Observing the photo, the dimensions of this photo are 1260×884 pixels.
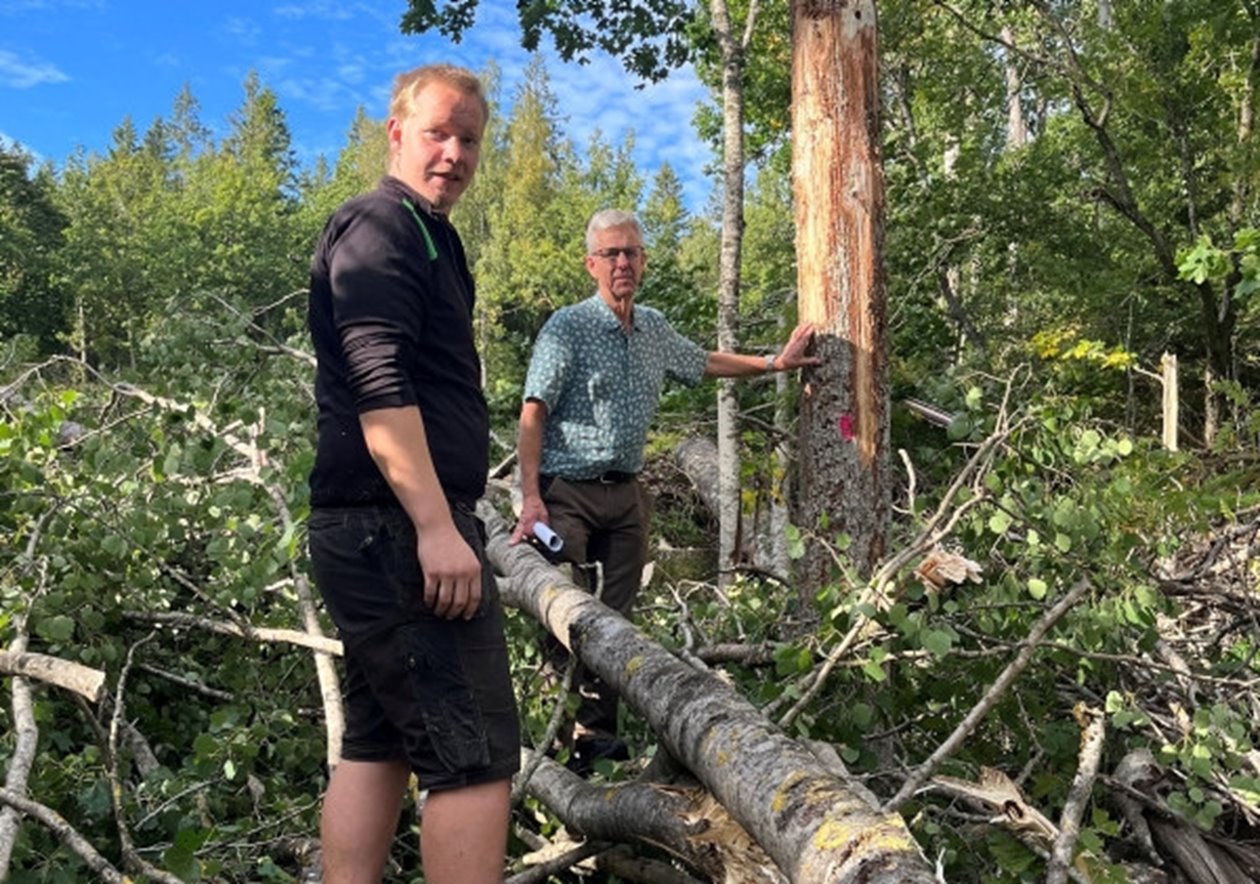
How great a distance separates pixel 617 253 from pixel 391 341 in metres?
1.82

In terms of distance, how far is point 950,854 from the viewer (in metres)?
2.41

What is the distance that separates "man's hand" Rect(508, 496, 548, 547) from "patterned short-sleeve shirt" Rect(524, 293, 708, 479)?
0.55ft

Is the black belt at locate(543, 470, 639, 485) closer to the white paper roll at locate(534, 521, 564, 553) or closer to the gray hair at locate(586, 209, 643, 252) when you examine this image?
the white paper roll at locate(534, 521, 564, 553)

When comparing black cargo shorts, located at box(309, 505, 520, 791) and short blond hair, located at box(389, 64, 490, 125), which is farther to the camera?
short blond hair, located at box(389, 64, 490, 125)

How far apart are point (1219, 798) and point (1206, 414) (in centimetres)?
966

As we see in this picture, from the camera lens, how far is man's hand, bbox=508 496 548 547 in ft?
11.9

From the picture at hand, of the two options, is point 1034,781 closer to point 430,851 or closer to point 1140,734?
point 1140,734

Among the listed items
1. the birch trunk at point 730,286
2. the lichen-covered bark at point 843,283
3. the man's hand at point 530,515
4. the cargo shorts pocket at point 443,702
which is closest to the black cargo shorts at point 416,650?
the cargo shorts pocket at point 443,702

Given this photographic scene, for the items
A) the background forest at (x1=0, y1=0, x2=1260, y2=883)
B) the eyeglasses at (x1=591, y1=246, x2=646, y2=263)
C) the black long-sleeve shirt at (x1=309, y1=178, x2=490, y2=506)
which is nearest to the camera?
the black long-sleeve shirt at (x1=309, y1=178, x2=490, y2=506)

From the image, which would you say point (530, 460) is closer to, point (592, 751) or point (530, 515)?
point (530, 515)

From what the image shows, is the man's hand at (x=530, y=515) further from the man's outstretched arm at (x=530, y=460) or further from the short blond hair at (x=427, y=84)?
the short blond hair at (x=427, y=84)

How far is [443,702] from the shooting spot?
205cm

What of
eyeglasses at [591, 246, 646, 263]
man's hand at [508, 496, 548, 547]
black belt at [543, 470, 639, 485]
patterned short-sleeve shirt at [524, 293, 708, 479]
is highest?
eyeglasses at [591, 246, 646, 263]

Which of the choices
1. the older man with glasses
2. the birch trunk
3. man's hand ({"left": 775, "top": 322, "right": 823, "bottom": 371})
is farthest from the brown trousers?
the birch trunk
